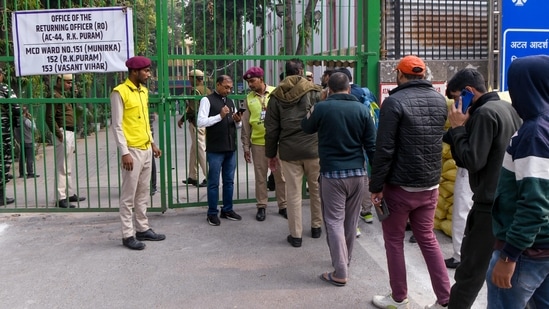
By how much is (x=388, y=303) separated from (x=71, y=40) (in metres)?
4.47

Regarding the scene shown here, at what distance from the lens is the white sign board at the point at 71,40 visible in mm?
6070

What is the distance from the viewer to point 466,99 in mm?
3512

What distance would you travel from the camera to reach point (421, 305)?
13.6ft

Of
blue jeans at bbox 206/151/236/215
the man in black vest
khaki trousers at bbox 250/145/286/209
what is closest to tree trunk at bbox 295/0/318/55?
the man in black vest

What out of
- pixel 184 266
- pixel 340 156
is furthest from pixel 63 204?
pixel 340 156

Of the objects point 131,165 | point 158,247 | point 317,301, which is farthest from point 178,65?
point 317,301

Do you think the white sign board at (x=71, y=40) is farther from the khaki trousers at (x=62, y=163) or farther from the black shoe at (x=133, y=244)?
the black shoe at (x=133, y=244)

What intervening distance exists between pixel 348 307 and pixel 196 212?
3073 mm

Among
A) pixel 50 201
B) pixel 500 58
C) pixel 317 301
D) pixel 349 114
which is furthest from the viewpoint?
pixel 50 201

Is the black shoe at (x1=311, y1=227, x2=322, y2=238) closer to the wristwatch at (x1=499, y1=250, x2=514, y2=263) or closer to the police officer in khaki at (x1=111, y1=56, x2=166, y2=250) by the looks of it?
the police officer in khaki at (x1=111, y1=56, x2=166, y2=250)

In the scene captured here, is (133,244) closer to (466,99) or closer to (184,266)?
(184,266)

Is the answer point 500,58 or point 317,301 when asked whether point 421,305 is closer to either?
point 317,301

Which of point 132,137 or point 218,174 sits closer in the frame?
point 132,137

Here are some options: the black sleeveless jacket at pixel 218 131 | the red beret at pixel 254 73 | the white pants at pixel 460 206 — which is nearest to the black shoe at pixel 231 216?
the black sleeveless jacket at pixel 218 131
